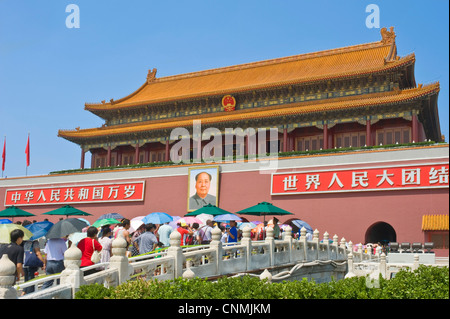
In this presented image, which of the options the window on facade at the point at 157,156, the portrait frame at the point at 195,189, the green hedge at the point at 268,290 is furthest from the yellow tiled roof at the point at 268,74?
the green hedge at the point at 268,290

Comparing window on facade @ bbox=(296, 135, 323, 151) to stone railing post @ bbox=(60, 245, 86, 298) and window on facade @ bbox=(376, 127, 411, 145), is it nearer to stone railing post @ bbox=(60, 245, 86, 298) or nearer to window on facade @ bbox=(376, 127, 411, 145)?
window on facade @ bbox=(376, 127, 411, 145)

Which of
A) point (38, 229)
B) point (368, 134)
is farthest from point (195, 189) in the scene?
point (38, 229)

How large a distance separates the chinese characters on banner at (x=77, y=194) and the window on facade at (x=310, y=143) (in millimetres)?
8299

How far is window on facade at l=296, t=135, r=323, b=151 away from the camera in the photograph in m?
25.2

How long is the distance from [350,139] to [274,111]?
392cm

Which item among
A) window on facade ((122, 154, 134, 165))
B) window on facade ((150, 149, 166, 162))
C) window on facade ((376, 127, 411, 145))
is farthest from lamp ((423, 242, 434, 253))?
window on facade ((122, 154, 134, 165))

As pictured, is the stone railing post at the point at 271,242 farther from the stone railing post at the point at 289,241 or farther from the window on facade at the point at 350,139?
the window on facade at the point at 350,139

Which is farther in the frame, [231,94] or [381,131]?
[231,94]

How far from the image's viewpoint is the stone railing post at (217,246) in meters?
10.5

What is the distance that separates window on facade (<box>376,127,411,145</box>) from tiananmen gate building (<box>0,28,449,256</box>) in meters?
0.05

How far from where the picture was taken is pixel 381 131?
78.1 ft
